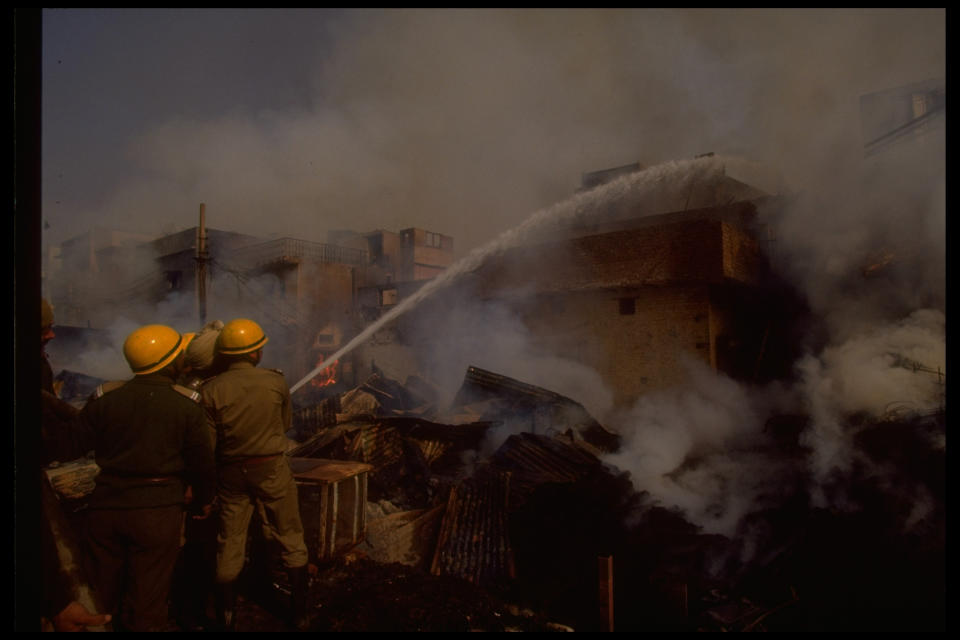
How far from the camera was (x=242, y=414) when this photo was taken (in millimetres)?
3736

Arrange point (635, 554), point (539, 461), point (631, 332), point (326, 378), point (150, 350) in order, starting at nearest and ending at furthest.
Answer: point (150, 350) → point (635, 554) → point (539, 461) → point (631, 332) → point (326, 378)

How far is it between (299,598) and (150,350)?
6.91ft

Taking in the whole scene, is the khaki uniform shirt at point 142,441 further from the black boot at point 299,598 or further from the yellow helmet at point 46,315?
the black boot at point 299,598

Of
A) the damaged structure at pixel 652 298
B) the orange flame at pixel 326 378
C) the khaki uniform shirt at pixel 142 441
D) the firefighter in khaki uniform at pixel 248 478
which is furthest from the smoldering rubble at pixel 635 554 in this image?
the orange flame at pixel 326 378

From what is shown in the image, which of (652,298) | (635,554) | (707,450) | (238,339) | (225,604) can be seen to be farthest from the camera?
(652,298)

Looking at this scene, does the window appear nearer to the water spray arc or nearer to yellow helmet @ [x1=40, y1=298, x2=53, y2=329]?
the water spray arc

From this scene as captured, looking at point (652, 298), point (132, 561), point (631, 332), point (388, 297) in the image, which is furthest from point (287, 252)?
point (132, 561)

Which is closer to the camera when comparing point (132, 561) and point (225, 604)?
point (132, 561)

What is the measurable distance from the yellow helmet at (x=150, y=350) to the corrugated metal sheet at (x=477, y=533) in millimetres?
3380

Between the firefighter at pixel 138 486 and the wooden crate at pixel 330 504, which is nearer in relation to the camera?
the firefighter at pixel 138 486

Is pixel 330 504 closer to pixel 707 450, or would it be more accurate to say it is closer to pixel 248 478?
pixel 248 478

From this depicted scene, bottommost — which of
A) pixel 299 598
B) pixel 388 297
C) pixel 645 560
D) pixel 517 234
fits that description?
pixel 645 560

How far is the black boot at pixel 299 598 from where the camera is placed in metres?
3.79

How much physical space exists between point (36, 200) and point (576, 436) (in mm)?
7860
